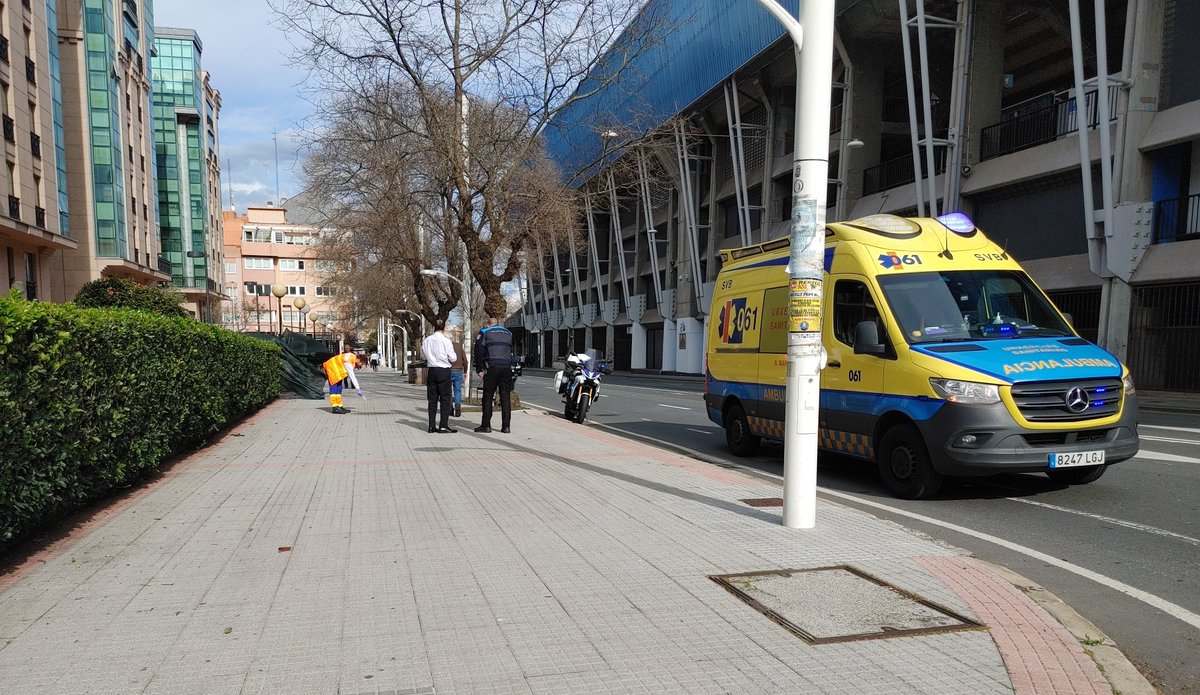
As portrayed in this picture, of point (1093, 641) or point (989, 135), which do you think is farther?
point (989, 135)

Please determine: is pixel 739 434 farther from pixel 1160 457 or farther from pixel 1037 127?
pixel 1037 127

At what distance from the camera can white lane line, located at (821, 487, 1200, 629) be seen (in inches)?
171

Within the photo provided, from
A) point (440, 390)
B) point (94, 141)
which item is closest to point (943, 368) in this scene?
point (440, 390)

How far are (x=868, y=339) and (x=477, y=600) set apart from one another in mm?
4725

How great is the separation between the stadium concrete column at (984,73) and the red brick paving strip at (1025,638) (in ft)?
82.8

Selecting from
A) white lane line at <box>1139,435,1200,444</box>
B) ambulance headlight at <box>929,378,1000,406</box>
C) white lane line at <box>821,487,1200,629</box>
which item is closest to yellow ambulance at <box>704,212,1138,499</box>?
ambulance headlight at <box>929,378,1000,406</box>

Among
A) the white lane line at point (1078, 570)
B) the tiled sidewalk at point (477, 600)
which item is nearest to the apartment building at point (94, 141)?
the tiled sidewalk at point (477, 600)

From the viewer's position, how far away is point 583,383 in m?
15.6

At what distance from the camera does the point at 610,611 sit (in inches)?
160

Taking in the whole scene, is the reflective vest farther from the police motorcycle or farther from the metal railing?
the metal railing

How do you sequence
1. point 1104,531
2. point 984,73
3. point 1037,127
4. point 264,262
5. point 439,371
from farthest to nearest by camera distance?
point 264,262 → point 984,73 → point 1037,127 → point 439,371 → point 1104,531

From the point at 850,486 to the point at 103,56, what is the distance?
41.0m

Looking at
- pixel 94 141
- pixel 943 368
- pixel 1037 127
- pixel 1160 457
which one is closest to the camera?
pixel 943 368

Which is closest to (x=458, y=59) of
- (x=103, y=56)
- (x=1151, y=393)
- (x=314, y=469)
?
(x=314, y=469)
